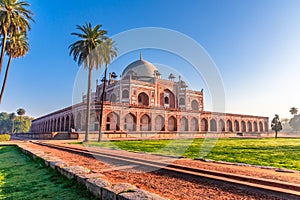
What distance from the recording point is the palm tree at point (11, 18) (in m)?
20.7

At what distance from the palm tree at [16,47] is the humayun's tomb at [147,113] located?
36.6 feet

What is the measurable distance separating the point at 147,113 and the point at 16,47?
21987 millimetres

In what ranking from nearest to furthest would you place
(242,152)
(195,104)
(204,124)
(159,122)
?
(242,152)
(159,122)
(204,124)
(195,104)

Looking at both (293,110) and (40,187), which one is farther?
(293,110)

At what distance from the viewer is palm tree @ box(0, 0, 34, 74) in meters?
20.7

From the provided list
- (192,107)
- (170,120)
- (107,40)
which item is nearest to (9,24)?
(107,40)

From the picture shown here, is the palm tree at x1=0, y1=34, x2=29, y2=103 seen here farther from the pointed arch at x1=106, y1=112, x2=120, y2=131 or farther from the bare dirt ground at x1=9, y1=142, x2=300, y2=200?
the bare dirt ground at x1=9, y1=142, x2=300, y2=200

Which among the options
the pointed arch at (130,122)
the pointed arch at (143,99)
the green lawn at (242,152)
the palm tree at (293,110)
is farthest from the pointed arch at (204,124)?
the palm tree at (293,110)

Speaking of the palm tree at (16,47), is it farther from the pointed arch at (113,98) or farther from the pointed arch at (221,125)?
the pointed arch at (221,125)

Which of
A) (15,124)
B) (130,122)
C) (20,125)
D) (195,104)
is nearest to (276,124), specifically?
(195,104)

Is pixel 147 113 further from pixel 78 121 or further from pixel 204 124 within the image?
pixel 204 124

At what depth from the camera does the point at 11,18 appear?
21.0 m

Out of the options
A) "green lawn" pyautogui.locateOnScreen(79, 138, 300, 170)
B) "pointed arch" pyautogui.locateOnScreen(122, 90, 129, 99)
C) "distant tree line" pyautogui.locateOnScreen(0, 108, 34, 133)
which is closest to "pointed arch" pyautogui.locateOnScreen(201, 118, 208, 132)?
"pointed arch" pyautogui.locateOnScreen(122, 90, 129, 99)

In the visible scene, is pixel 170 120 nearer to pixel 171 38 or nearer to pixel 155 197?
pixel 171 38
